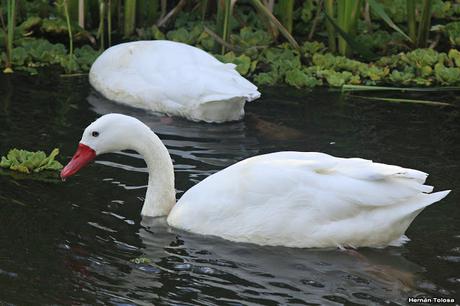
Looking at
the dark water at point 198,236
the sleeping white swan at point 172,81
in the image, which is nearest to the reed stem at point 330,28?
the dark water at point 198,236

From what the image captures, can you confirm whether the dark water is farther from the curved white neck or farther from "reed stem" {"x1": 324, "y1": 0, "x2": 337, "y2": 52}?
"reed stem" {"x1": 324, "y1": 0, "x2": 337, "y2": 52}

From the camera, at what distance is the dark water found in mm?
6422

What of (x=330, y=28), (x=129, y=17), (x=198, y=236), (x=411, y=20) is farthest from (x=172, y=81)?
(x=198, y=236)

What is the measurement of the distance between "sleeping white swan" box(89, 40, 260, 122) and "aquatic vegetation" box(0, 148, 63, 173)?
6.52 feet

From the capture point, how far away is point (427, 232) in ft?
24.3

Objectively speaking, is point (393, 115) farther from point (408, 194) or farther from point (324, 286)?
point (324, 286)

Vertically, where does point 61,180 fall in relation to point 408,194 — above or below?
below

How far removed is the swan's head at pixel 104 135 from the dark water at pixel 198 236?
36 centimetres

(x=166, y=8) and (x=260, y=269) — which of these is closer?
(x=260, y=269)

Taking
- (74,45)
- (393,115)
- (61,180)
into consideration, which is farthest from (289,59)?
(61,180)

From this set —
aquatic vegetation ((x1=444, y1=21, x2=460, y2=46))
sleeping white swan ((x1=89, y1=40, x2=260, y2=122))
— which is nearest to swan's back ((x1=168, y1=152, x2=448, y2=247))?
sleeping white swan ((x1=89, y1=40, x2=260, y2=122))

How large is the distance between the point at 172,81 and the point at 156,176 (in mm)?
2651

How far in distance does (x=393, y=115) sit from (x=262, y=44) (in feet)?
6.69

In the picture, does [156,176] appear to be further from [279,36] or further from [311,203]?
[279,36]
